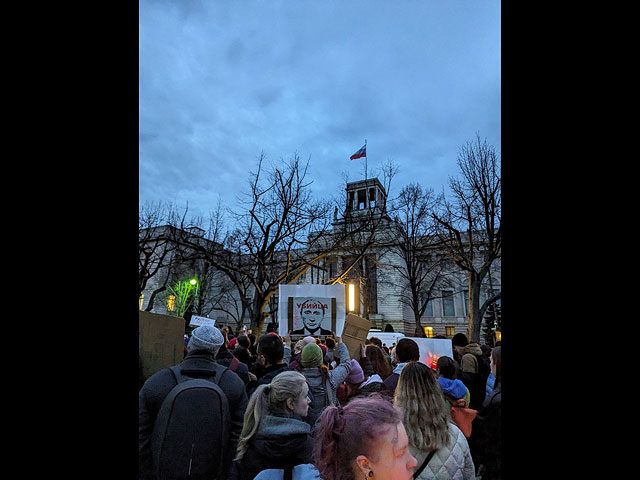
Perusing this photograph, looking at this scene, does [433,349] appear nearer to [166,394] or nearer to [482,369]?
[482,369]

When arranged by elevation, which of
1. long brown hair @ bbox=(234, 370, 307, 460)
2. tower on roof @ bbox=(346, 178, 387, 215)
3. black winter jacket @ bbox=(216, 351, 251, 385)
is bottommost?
black winter jacket @ bbox=(216, 351, 251, 385)

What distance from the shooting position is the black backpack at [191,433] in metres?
2.96

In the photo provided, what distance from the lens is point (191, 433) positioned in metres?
2.99

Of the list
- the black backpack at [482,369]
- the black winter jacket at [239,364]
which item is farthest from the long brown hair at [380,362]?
the black winter jacket at [239,364]

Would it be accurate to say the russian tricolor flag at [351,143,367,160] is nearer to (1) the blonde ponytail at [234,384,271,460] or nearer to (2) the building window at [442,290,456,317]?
(2) the building window at [442,290,456,317]

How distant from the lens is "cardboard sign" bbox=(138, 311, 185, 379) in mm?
4305

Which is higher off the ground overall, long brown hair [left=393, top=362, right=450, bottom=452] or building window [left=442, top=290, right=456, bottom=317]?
long brown hair [left=393, top=362, right=450, bottom=452]

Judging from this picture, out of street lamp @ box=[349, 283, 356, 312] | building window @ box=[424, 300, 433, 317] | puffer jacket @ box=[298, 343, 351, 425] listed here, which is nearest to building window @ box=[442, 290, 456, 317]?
building window @ box=[424, 300, 433, 317]

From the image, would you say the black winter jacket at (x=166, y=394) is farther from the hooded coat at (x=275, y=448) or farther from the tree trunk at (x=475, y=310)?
the tree trunk at (x=475, y=310)

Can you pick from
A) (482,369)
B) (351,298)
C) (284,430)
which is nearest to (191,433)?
(284,430)
